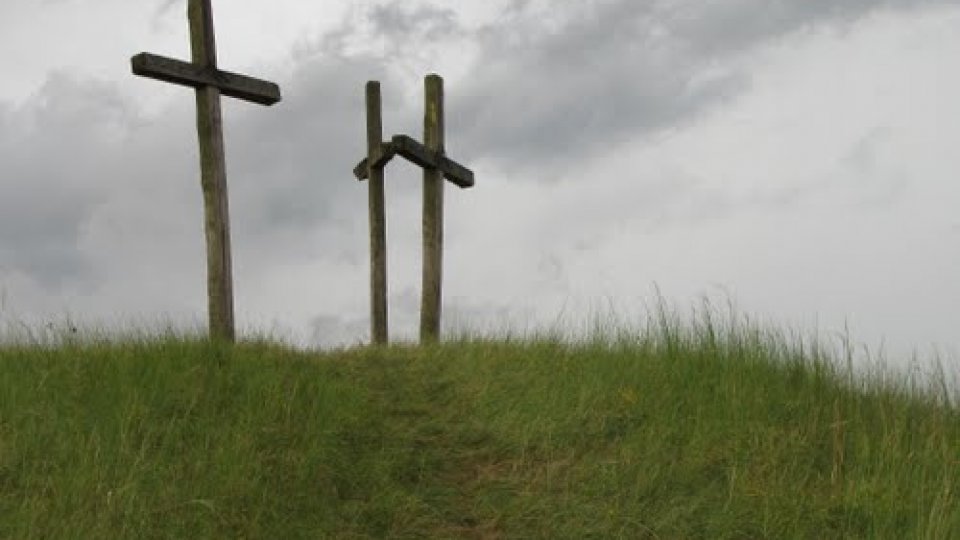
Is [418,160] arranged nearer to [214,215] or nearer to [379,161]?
[379,161]

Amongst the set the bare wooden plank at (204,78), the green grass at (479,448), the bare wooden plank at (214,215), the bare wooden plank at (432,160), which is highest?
the bare wooden plank at (204,78)

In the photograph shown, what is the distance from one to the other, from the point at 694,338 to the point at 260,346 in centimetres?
473

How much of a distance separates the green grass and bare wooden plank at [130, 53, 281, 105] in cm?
331

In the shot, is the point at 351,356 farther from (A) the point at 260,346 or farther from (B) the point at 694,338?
(B) the point at 694,338

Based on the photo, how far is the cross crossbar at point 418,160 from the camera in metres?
A: 14.9

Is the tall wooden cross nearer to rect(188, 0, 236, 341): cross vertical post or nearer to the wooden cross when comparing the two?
rect(188, 0, 236, 341): cross vertical post

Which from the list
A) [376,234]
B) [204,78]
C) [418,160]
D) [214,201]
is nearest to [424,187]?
[418,160]

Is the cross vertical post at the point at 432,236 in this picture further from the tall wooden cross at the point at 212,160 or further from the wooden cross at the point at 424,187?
the tall wooden cross at the point at 212,160

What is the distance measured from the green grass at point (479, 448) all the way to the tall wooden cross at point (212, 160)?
6.00 feet

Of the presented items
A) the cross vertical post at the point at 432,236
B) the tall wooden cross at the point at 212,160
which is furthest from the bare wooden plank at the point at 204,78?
the cross vertical post at the point at 432,236

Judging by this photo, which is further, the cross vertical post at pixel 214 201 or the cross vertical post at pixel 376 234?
the cross vertical post at pixel 376 234

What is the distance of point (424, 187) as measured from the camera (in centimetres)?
1533

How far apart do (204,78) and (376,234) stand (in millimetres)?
4033

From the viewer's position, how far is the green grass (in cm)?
744
